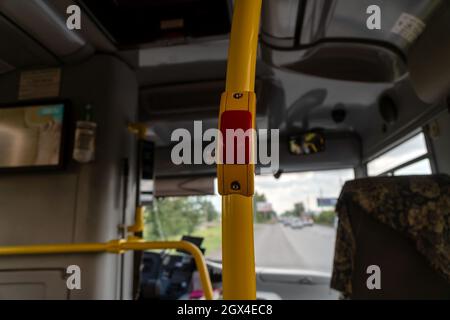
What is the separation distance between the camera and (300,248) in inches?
136

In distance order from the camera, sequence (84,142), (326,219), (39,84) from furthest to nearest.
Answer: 1. (326,219)
2. (39,84)
3. (84,142)

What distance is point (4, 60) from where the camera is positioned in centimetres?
151

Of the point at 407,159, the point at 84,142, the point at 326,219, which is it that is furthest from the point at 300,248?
the point at 84,142

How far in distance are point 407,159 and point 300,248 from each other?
177cm

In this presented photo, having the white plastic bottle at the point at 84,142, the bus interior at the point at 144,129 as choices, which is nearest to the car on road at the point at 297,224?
the bus interior at the point at 144,129

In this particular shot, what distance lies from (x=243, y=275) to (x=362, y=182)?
123cm

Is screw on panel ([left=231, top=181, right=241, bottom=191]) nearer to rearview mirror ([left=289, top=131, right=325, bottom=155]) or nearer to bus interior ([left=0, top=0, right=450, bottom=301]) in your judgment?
bus interior ([left=0, top=0, right=450, bottom=301])

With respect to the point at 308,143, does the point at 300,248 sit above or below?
below

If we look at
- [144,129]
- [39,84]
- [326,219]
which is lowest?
[326,219]

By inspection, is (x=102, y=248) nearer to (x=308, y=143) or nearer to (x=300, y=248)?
(x=308, y=143)

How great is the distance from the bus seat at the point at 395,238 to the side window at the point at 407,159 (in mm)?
340

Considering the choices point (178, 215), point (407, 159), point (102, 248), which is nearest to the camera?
point (102, 248)

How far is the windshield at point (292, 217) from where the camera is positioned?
10.2ft

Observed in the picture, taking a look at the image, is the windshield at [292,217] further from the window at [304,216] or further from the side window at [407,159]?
the side window at [407,159]
